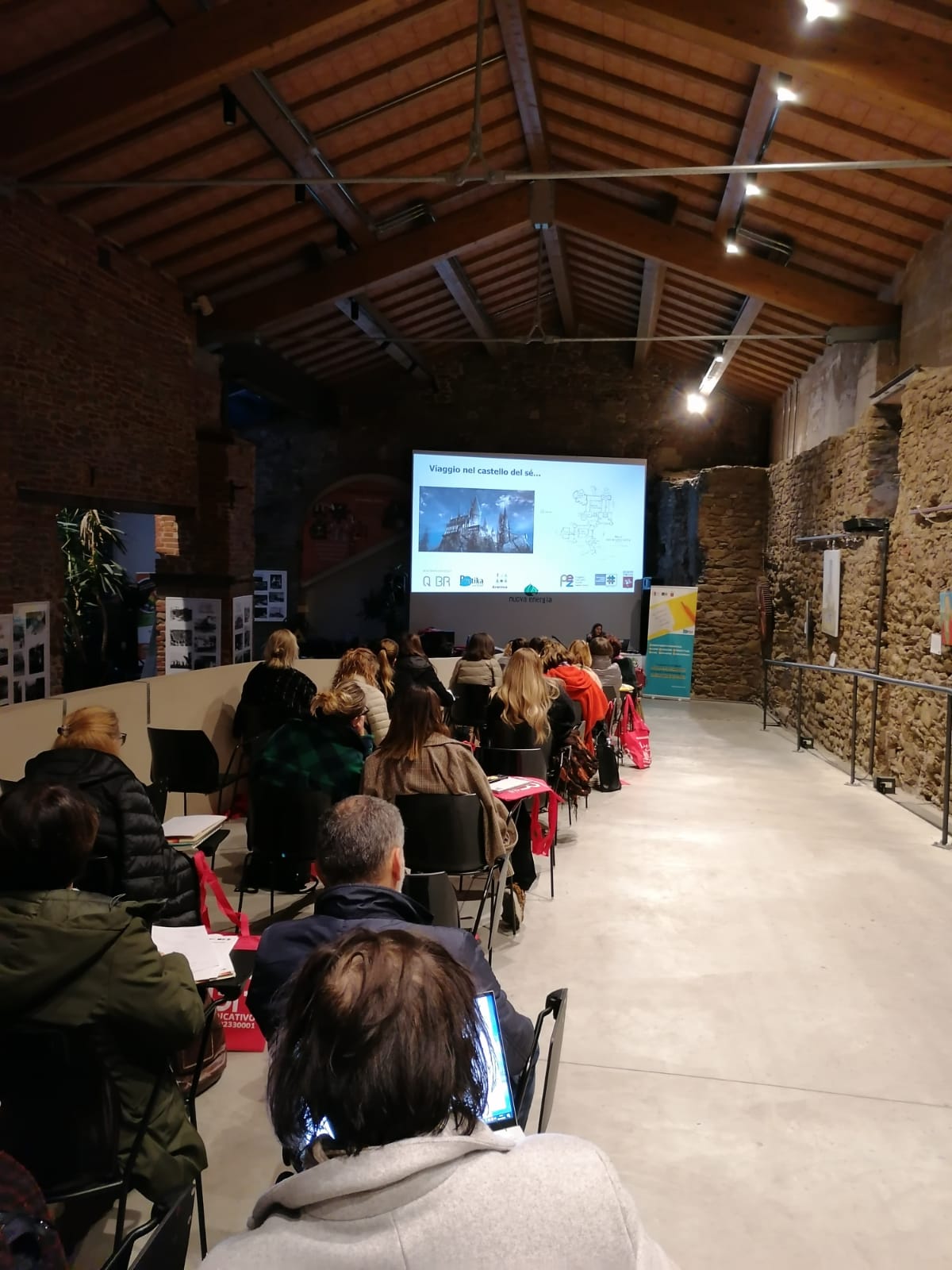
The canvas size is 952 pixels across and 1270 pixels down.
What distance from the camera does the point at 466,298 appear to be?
11805 mm

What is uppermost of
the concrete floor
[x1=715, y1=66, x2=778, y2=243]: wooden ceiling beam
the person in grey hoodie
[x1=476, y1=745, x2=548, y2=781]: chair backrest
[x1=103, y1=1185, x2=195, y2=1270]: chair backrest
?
[x1=715, y1=66, x2=778, y2=243]: wooden ceiling beam

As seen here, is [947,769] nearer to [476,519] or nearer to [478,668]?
[478,668]

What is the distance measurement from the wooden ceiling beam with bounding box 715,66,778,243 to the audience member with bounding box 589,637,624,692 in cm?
373

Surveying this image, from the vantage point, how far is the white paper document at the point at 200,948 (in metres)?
2.26

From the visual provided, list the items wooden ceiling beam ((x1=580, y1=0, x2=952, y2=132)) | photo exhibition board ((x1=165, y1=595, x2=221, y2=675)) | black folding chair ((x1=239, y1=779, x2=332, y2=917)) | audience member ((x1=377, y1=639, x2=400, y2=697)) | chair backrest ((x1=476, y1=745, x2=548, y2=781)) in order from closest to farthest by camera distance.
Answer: black folding chair ((x1=239, y1=779, x2=332, y2=917)) → chair backrest ((x1=476, y1=745, x2=548, y2=781)) → wooden ceiling beam ((x1=580, y1=0, x2=952, y2=132)) → audience member ((x1=377, y1=639, x2=400, y2=697)) → photo exhibition board ((x1=165, y1=595, x2=221, y2=675))

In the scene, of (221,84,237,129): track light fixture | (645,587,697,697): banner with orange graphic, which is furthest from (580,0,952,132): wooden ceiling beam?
(645,587,697,697): banner with orange graphic

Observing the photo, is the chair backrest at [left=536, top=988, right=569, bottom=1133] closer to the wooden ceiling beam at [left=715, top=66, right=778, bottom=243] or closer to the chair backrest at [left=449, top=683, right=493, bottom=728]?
the chair backrest at [left=449, top=683, right=493, bottom=728]

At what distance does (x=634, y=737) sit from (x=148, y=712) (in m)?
4.51

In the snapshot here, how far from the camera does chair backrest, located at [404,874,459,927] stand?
9.43ft

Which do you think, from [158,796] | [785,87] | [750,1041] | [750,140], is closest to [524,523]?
[750,140]

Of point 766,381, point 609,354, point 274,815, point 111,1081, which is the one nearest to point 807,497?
point 766,381

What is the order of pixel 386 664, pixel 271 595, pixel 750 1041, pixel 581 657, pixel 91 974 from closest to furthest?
pixel 91 974 < pixel 750 1041 < pixel 386 664 < pixel 581 657 < pixel 271 595

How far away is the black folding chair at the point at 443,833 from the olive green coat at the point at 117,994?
160 centimetres

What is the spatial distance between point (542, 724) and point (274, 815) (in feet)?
5.24
